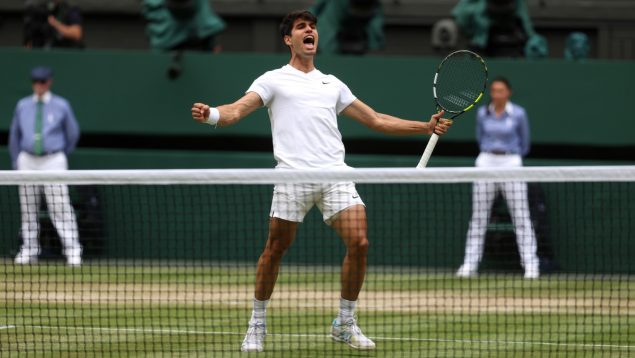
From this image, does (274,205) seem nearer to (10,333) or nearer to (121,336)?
(121,336)

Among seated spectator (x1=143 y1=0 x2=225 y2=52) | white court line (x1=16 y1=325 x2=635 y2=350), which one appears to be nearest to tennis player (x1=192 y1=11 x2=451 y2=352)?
white court line (x1=16 y1=325 x2=635 y2=350)

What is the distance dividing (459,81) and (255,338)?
193cm

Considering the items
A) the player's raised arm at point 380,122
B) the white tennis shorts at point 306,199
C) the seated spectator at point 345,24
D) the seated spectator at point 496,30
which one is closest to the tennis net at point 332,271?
the white tennis shorts at point 306,199

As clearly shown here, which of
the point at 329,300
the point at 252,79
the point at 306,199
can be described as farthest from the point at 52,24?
the point at 306,199

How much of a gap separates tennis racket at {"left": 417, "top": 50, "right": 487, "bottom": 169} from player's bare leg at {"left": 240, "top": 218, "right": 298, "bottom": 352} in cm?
117

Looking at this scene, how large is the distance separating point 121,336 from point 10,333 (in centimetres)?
70

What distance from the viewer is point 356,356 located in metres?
7.22

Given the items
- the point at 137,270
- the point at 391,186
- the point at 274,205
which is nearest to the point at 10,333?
the point at 274,205

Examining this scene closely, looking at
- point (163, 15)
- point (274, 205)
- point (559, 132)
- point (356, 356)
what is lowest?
point (356, 356)

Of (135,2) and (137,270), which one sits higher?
(135,2)

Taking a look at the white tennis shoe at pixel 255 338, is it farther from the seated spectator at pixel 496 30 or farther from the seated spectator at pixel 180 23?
the seated spectator at pixel 180 23

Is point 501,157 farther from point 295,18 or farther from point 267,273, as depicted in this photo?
point 267,273

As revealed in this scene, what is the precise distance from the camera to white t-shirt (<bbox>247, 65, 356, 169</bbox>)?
7418mm

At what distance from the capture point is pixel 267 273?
24.4 feet
